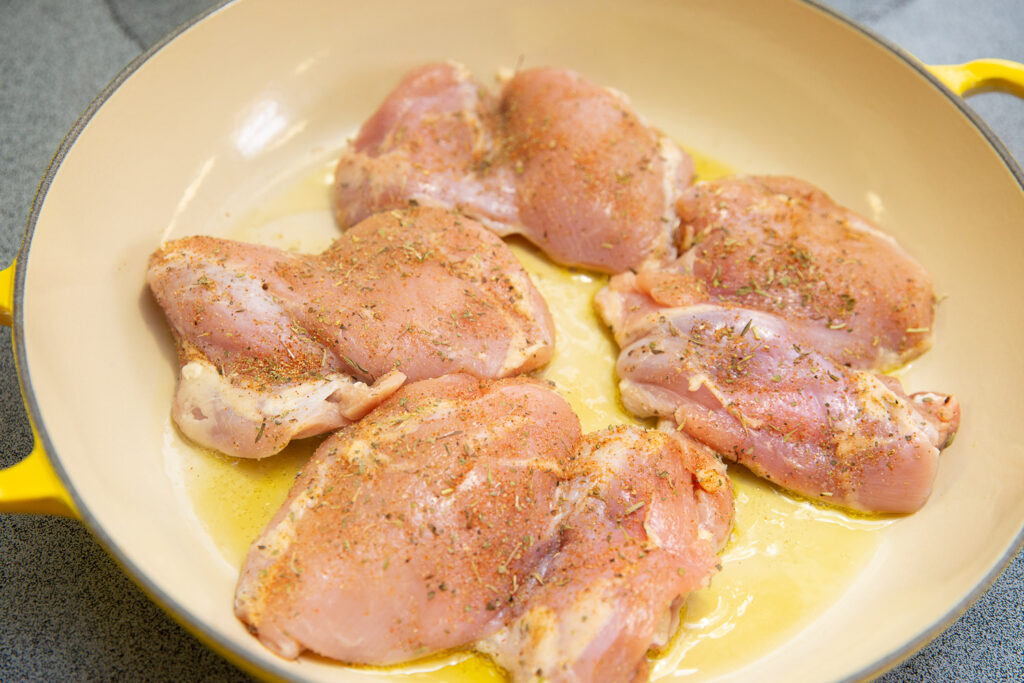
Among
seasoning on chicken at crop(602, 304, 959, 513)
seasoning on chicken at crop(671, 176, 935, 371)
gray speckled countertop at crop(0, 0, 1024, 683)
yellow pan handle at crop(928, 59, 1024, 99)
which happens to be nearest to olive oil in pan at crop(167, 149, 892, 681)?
seasoning on chicken at crop(602, 304, 959, 513)

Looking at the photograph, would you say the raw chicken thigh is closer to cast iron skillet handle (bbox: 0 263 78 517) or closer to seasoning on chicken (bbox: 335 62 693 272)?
cast iron skillet handle (bbox: 0 263 78 517)

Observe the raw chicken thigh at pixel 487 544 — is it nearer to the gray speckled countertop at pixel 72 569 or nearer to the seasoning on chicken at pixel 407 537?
the seasoning on chicken at pixel 407 537

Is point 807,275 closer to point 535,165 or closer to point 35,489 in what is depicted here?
point 535,165

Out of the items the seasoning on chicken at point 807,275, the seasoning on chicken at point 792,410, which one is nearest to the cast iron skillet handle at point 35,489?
the seasoning on chicken at point 792,410

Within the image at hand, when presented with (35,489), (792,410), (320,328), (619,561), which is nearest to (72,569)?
(35,489)

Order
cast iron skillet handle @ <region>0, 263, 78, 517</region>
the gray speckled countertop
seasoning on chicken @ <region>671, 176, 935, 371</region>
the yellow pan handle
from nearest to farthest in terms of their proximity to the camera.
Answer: cast iron skillet handle @ <region>0, 263, 78, 517</region>
the gray speckled countertop
seasoning on chicken @ <region>671, 176, 935, 371</region>
the yellow pan handle

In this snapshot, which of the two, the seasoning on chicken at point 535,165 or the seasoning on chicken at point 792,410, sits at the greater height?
the seasoning on chicken at point 535,165
